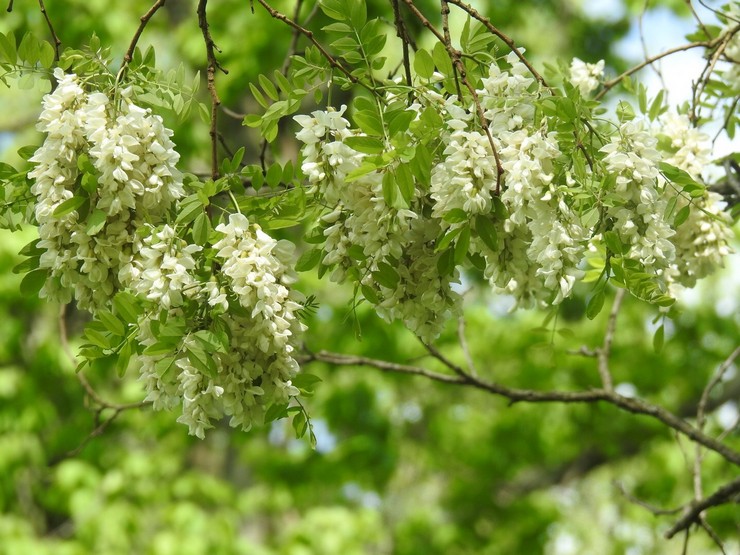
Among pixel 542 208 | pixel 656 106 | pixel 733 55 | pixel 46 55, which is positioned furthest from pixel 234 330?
pixel 733 55

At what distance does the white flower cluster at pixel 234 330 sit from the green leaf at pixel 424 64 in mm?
335

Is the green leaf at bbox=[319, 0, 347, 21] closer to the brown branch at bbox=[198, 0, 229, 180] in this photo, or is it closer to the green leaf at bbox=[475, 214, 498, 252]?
the brown branch at bbox=[198, 0, 229, 180]

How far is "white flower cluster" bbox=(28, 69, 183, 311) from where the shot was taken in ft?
3.99

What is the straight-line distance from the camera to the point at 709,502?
84.7 inches

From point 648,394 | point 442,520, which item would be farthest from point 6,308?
point 648,394

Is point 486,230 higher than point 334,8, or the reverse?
point 334,8

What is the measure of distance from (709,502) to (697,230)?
753 millimetres

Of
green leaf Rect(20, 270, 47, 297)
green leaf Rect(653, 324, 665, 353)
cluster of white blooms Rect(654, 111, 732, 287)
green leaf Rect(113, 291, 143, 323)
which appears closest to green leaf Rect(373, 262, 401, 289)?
green leaf Rect(113, 291, 143, 323)

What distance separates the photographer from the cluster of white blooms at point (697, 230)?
5.78 feet

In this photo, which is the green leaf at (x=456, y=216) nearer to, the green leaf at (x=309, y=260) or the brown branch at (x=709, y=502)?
A: the green leaf at (x=309, y=260)

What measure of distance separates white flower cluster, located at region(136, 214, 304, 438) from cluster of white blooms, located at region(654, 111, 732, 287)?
0.83 meters

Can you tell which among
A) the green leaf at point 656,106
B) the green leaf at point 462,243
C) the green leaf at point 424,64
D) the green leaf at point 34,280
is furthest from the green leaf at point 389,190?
the green leaf at point 656,106

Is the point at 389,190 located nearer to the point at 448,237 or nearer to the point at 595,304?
the point at 448,237

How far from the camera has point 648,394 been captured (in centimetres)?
671
